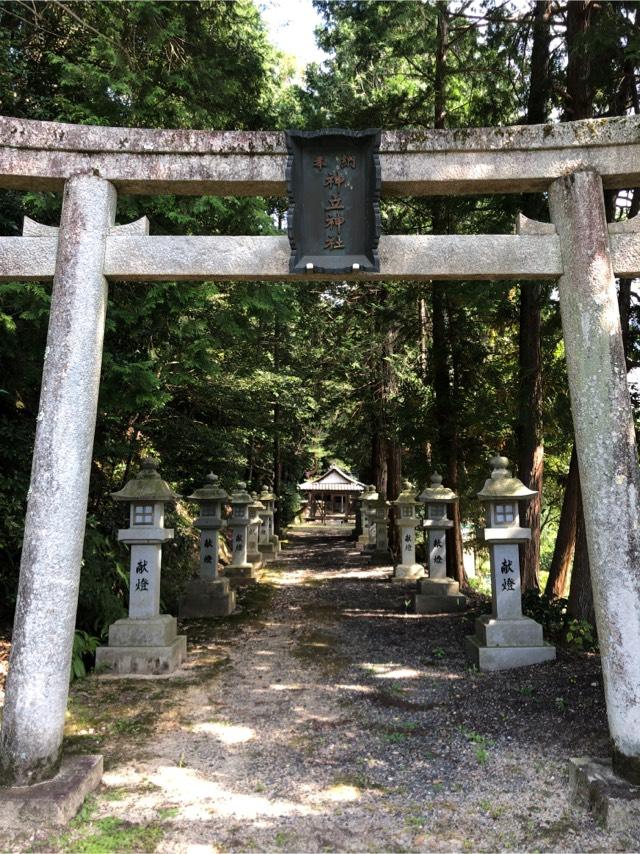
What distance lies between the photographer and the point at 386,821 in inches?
142

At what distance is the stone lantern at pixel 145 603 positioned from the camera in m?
6.84

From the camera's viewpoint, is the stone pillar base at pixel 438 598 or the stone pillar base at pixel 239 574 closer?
the stone pillar base at pixel 438 598

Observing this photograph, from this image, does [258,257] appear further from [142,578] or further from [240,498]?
[240,498]

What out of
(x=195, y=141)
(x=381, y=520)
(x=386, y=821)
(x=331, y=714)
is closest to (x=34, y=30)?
(x=195, y=141)

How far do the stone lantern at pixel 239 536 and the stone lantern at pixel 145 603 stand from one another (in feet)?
19.4

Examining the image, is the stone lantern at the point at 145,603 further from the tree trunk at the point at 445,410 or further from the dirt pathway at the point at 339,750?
the tree trunk at the point at 445,410

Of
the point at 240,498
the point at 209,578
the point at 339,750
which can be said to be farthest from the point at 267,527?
the point at 339,750

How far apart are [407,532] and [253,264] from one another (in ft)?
33.4

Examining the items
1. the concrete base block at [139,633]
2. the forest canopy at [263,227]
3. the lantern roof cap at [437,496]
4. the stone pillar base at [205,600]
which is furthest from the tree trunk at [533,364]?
the concrete base block at [139,633]

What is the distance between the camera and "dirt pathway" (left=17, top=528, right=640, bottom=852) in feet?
11.4

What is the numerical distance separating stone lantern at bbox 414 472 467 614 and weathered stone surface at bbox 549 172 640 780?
20.4 ft

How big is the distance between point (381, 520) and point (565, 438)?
846 cm

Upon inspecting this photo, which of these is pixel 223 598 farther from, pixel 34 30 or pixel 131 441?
pixel 34 30

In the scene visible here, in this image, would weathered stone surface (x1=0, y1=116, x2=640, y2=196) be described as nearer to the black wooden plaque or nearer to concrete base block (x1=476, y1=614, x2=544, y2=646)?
the black wooden plaque
